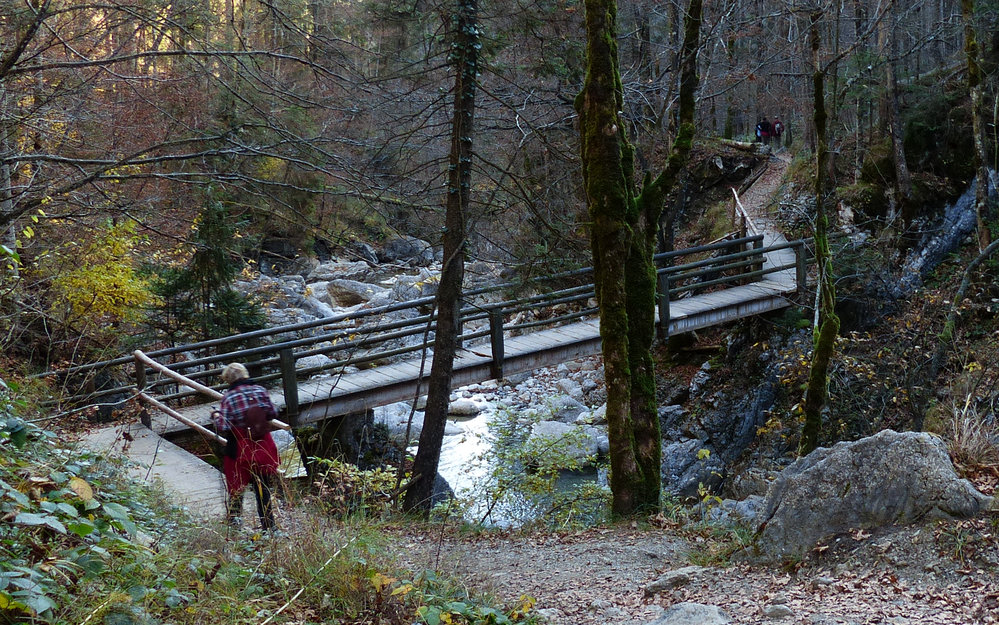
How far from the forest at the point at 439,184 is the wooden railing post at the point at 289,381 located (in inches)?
63.8

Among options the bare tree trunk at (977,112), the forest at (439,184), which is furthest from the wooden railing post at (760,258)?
the bare tree trunk at (977,112)

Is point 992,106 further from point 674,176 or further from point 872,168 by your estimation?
point 674,176

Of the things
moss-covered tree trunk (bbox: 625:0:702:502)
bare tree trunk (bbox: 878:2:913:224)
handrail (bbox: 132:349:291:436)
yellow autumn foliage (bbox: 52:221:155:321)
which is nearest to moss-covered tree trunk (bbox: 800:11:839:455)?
moss-covered tree trunk (bbox: 625:0:702:502)

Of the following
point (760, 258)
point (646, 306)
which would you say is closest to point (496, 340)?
point (646, 306)

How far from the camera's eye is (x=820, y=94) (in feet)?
29.3

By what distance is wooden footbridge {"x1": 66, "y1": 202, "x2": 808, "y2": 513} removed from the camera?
8.80m

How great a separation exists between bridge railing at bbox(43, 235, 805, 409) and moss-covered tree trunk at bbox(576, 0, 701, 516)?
1091mm

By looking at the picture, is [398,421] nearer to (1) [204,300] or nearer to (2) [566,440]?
(1) [204,300]

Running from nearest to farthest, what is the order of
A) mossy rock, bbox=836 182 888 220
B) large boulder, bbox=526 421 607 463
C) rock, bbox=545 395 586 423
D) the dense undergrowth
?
the dense undergrowth < large boulder, bbox=526 421 607 463 < rock, bbox=545 395 586 423 < mossy rock, bbox=836 182 888 220

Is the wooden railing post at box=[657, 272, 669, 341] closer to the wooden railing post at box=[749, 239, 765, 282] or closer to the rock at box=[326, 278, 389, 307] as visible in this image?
the wooden railing post at box=[749, 239, 765, 282]

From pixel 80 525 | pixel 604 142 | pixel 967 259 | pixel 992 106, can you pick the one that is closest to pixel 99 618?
pixel 80 525

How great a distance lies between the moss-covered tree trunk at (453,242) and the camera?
25.4 feet

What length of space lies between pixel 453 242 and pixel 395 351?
266cm

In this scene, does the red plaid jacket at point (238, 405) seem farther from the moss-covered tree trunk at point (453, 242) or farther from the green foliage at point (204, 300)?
the green foliage at point (204, 300)
